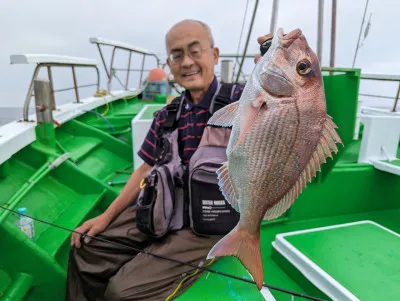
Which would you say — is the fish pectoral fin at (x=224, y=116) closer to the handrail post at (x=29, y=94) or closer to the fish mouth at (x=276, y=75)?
the fish mouth at (x=276, y=75)

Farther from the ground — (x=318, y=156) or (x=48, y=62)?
(x=48, y=62)

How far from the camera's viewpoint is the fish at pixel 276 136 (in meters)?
1.12

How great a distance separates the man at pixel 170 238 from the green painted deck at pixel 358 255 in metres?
0.70

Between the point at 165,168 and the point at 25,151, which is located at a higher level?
the point at 165,168

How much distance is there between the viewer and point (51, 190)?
289 centimetres

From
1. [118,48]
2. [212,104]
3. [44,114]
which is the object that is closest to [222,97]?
[212,104]

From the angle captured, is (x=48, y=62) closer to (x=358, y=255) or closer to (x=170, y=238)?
(x=170, y=238)

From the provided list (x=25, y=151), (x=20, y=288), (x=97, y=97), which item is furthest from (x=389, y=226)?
(x=97, y=97)

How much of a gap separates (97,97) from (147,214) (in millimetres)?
4968

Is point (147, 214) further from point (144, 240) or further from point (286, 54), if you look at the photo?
point (286, 54)

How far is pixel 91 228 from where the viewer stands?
2.15 metres

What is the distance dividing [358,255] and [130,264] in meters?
1.47

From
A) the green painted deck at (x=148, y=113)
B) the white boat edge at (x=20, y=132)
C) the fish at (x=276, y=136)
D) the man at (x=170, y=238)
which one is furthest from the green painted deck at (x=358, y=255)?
the white boat edge at (x=20, y=132)

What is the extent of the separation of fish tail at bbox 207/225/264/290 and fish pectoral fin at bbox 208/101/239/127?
454mm
